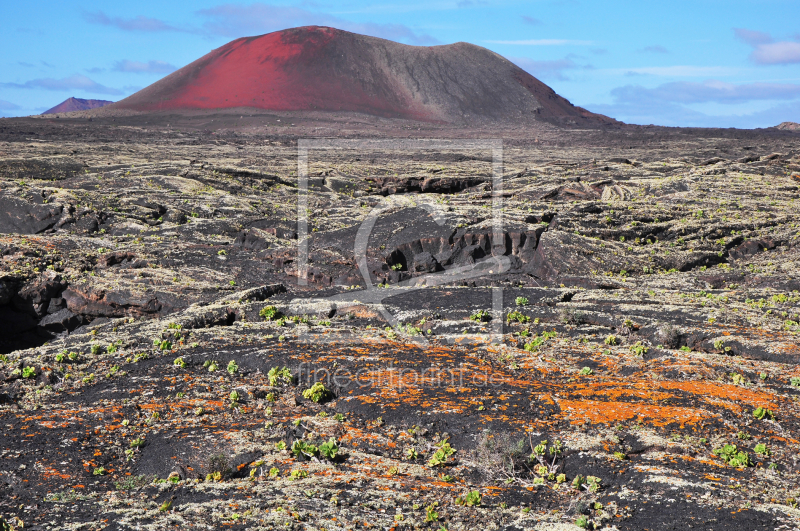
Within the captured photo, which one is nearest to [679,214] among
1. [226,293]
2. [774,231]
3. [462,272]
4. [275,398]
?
[774,231]

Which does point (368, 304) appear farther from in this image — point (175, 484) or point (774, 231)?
point (774, 231)

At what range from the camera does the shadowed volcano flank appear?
9656cm

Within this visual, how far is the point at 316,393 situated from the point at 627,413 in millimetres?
4495

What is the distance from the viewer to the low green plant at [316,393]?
Answer: 9.42 meters

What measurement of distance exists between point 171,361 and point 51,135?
6142 cm

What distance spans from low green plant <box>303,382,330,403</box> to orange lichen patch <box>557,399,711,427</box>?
11.6 ft

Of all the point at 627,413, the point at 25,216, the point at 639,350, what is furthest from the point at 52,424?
the point at 25,216

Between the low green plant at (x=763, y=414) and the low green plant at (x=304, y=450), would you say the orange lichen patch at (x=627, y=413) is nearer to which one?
the low green plant at (x=763, y=414)

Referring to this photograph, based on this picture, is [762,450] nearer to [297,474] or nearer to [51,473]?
[297,474]

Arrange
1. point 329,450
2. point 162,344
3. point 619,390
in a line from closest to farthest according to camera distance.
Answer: point 329,450
point 619,390
point 162,344

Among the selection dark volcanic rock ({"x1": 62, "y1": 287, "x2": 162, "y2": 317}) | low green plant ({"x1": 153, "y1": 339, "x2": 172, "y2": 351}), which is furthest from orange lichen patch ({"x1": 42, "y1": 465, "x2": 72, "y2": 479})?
dark volcanic rock ({"x1": 62, "y1": 287, "x2": 162, "y2": 317})

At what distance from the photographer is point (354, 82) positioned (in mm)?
102625

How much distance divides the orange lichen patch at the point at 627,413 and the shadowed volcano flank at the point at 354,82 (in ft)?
291

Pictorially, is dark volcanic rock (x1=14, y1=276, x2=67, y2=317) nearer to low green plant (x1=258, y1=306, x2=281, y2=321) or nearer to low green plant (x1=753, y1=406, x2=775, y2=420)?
low green plant (x1=258, y1=306, x2=281, y2=321)
